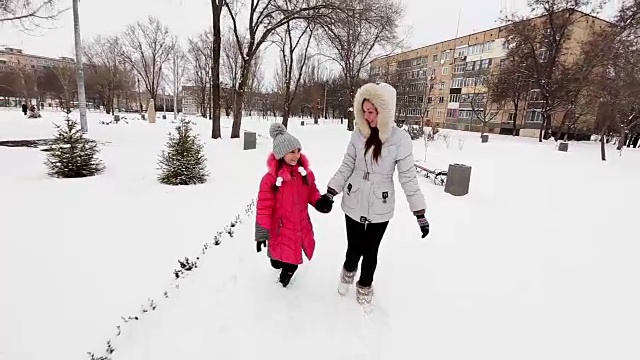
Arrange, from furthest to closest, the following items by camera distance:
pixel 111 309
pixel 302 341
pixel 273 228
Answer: pixel 273 228 → pixel 111 309 → pixel 302 341

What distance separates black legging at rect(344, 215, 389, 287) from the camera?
2.84 meters

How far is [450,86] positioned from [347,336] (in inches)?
2123

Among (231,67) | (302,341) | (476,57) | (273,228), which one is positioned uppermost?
(476,57)

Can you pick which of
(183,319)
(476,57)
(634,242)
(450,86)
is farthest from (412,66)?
(183,319)

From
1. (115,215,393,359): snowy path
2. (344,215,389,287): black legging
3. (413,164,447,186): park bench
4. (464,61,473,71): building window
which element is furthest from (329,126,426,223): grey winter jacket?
(464,61,473,71): building window

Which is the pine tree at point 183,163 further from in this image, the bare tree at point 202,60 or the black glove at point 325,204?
the bare tree at point 202,60

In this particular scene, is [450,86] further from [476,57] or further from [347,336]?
[347,336]

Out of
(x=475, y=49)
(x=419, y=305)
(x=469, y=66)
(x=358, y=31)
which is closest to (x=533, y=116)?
(x=469, y=66)

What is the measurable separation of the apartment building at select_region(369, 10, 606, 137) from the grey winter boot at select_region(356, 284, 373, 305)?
113 feet

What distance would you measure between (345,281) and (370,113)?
1601mm

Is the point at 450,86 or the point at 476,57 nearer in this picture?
the point at 476,57

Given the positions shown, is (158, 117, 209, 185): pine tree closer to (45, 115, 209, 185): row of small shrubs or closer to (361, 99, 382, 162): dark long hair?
(45, 115, 209, 185): row of small shrubs

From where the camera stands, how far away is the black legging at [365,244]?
112 inches

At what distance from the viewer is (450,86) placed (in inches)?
1978
